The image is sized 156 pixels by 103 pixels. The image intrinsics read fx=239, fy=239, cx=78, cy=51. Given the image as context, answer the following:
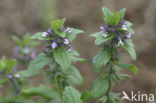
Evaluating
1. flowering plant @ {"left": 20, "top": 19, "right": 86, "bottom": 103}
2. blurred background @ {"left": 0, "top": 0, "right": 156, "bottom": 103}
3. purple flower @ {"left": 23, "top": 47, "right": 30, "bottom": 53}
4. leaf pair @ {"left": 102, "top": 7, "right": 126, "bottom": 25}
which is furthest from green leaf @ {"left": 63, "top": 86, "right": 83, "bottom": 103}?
blurred background @ {"left": 0, "top": 0, "right": 156, "bottom": 103}

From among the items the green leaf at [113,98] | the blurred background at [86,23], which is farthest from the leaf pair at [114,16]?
the blurred background at [86,23]

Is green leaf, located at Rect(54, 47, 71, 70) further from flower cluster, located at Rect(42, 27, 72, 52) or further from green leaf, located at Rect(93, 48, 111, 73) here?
A: green leaf, located at Rect(93, 48, 111, 73)

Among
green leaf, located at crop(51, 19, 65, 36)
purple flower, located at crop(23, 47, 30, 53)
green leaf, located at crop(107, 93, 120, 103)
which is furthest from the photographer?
purple flower, located at crop(23, 47, 30, 53)

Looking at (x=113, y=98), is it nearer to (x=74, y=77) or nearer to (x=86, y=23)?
(x=74, y=77)

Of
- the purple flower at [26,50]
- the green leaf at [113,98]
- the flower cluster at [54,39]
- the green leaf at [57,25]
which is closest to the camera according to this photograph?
the green leaf at [57,25]

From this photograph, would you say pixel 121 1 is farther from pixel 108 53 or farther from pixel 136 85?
pixel 108 53

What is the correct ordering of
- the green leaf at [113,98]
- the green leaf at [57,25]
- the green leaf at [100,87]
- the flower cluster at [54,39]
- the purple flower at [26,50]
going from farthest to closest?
the purple flower at [26,50]
the green leaf at [113,98]
the green leaf at [100,87]
the flower cluster at [54,39]
the green leaf at [57,25]

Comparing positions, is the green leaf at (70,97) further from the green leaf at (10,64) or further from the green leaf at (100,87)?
the green leaf at (10,64)
